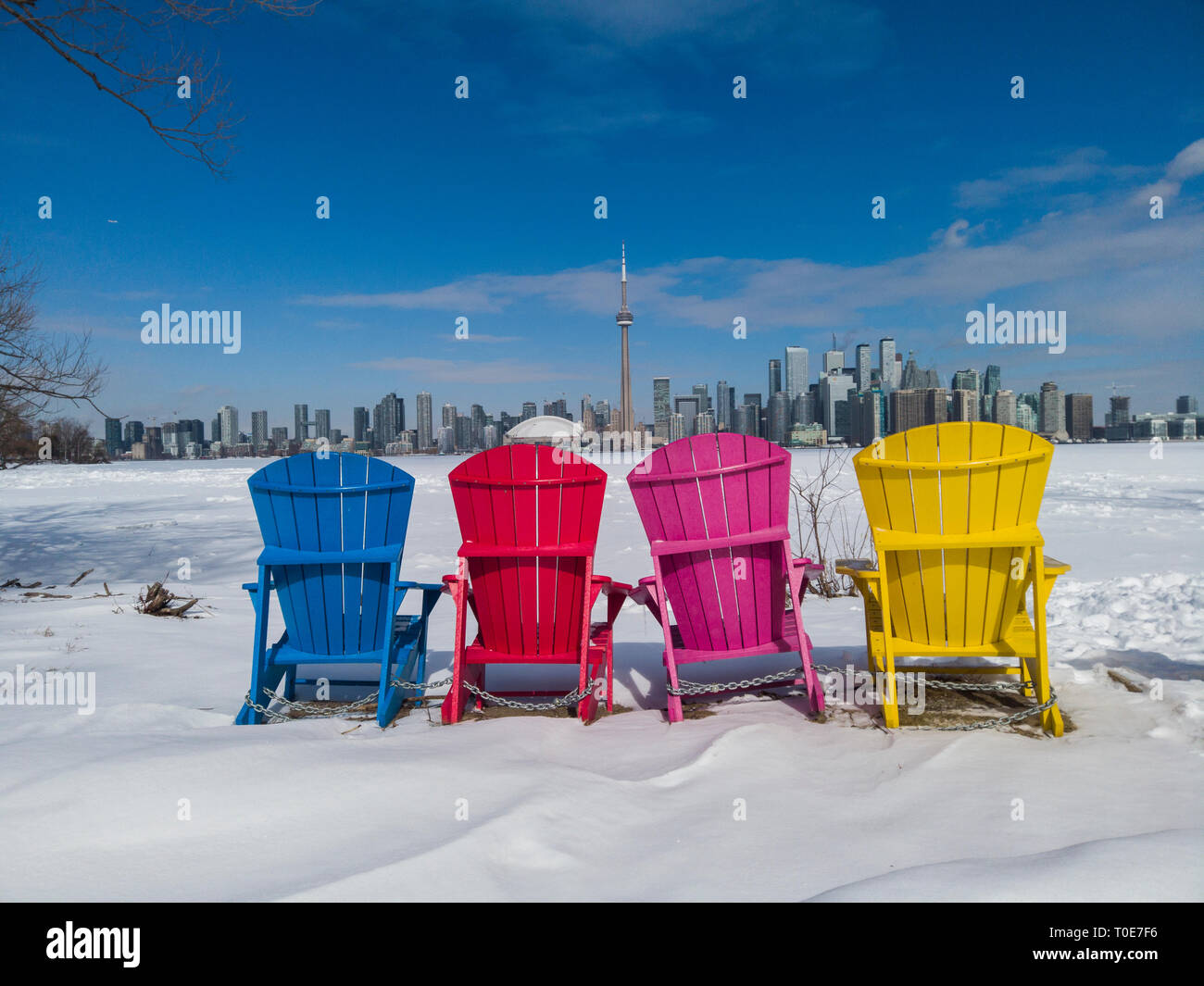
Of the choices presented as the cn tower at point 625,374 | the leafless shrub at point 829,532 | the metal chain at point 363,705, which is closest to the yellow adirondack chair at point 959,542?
the leafless shrub at point 829,532

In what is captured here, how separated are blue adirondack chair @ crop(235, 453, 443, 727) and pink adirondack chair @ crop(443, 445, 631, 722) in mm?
351

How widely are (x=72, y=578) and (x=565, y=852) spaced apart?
9425 mm

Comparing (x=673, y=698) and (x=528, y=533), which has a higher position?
(x=528, y=533)

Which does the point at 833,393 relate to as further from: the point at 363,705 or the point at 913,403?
the point at 363,705

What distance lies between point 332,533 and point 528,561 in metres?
0.98

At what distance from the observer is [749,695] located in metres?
3.94

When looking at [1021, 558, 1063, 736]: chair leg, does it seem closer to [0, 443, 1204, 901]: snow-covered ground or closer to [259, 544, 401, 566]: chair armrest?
[0, 443, 1204, 901]: snow-covered ground

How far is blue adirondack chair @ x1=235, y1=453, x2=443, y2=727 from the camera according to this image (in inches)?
140

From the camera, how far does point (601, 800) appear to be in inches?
99.6

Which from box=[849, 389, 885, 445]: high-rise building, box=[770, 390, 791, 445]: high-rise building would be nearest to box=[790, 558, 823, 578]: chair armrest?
box=[849, 389, 885, 445]: high-rise building

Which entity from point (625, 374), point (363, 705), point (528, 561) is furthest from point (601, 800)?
point (625, 374)

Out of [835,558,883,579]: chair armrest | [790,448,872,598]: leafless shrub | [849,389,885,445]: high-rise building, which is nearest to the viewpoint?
[835,558,883,579]: chair armrest
